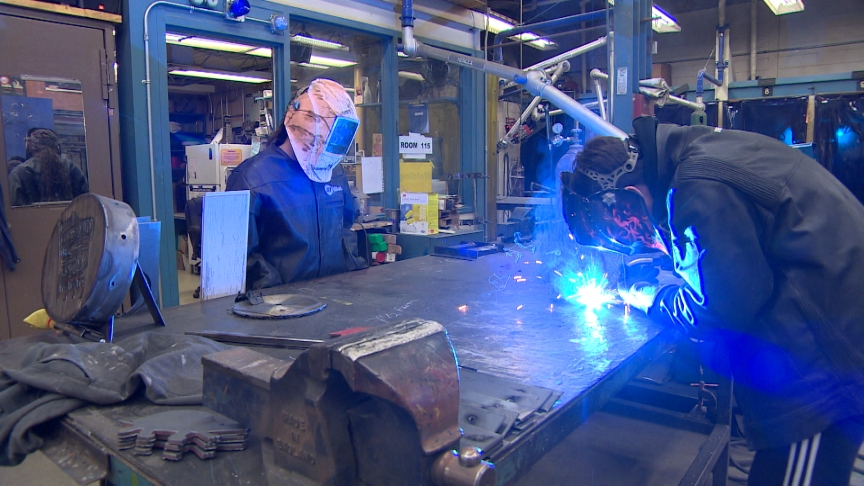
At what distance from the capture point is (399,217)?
443 centimetres

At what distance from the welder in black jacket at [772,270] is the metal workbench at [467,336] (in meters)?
0.23

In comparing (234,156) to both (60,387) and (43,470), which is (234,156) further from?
(60,387)

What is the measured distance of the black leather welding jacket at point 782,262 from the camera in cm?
120

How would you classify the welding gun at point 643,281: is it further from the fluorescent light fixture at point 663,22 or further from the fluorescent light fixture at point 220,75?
the fluorescent light fixture at point 220,75

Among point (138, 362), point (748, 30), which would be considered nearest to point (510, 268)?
point (138, 362)

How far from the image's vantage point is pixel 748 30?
8312 millimetres

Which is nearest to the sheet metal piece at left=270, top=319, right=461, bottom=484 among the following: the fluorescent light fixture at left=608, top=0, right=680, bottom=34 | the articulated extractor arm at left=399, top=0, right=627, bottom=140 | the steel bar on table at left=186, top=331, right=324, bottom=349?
the steel bar on table at left=186, top=331, right=324, bottom=349

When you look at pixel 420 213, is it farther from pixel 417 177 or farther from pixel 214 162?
pixel 214 162

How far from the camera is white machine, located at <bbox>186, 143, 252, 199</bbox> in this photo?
5.05 m

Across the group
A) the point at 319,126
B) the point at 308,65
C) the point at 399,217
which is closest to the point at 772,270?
the point at 319,126

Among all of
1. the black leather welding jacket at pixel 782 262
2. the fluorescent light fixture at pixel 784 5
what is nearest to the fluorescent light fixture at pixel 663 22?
the fluorescent light fixture at pixel 784 5

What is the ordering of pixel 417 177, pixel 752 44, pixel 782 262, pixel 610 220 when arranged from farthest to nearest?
pixel 752 44, pixel 417 177, pixel 610 220, pixel 782 262

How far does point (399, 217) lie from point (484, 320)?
9.47 ft

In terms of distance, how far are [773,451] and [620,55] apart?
1.55 meters
